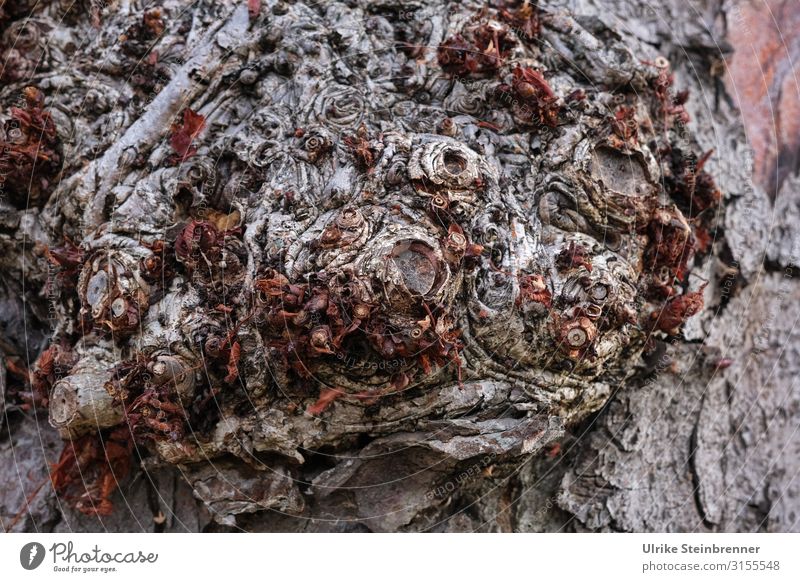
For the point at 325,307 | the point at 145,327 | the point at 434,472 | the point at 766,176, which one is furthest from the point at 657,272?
the point at 145,327

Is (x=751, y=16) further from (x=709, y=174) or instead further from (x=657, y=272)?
(x=657, y=272)
